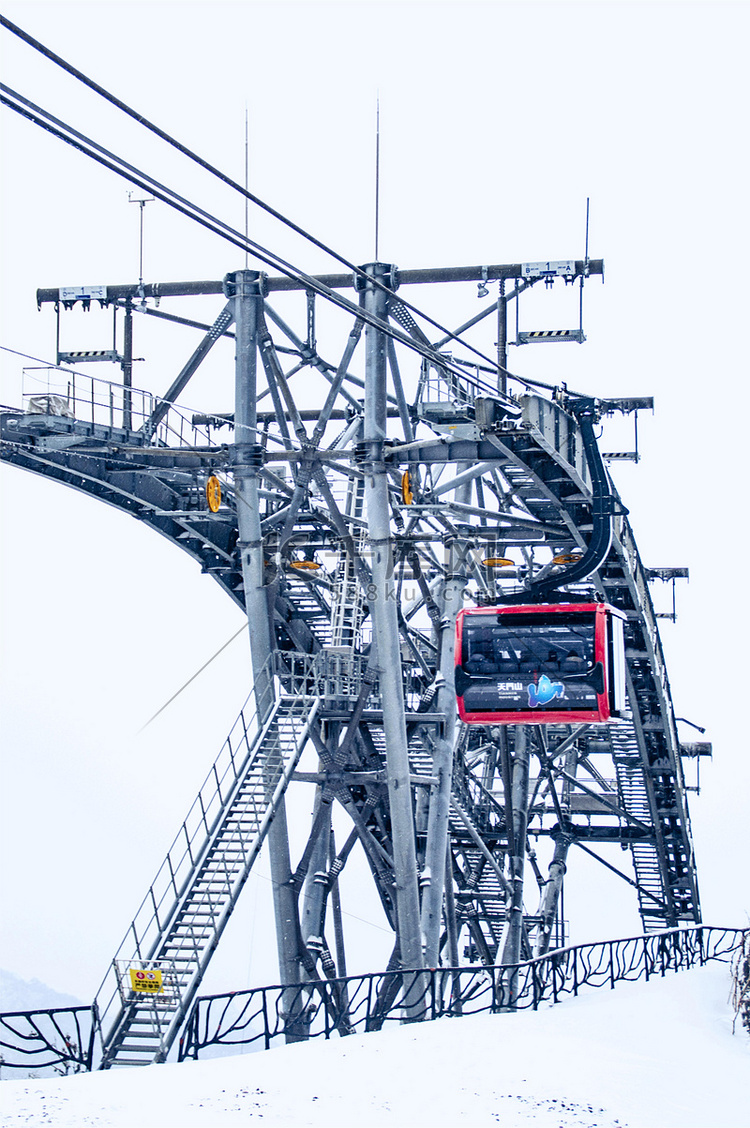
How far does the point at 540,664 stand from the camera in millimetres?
28266

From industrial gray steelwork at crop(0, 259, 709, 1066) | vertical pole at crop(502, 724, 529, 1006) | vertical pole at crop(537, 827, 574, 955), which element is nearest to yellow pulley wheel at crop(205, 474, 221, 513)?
industrial gray steelwork at crop(0, 259, 709, 1066)

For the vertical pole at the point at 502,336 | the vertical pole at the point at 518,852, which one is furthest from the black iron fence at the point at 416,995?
the vertical pole at the point at 502,336

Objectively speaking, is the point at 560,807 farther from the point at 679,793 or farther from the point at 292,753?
the point at 292,753

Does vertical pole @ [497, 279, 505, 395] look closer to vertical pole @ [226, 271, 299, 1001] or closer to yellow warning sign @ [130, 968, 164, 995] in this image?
vertical pole @ [226, 271, 299, 1001]

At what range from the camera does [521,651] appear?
2875 centimetres

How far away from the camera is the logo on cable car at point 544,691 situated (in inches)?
1106

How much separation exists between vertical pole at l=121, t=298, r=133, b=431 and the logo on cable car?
10.5 meters

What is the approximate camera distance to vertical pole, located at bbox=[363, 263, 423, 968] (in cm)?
2989

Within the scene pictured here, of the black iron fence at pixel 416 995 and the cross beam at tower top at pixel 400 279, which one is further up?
the cross beam at tower top at pixel 400 279

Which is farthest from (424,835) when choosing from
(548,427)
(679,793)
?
(548,427)

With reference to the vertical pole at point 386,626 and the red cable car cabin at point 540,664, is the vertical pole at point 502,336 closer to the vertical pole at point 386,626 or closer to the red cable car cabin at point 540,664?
the vertical pole at point 386,626

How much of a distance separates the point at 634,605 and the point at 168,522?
1202 centimetres

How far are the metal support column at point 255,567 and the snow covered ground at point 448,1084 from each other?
9.66 meters

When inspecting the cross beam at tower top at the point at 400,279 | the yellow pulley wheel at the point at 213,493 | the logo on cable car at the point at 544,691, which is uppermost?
the cross beam at tower top at the point at 400,279
